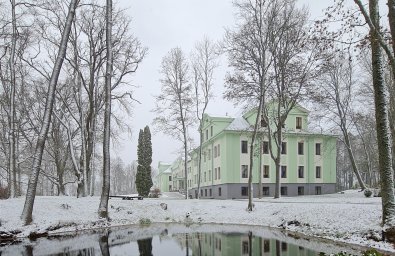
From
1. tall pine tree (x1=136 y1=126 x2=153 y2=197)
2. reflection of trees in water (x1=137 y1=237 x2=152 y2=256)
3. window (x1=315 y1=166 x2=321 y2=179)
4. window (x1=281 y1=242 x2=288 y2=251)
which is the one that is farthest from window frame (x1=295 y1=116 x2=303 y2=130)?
reflection of trees in water (x1=137 y1=237 x2=152 y2=256)

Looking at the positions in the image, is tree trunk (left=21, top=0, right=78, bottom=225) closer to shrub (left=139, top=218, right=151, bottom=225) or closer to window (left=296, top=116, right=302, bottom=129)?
shrub (left=139, top=218, right=151, bottom=225)

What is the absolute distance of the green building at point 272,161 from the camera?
4197cm

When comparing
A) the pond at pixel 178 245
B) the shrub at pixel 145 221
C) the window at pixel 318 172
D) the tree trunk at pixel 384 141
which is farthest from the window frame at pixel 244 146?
the tree trunk at pixel 384 141

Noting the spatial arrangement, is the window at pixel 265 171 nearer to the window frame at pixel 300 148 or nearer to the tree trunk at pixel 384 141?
the window frame at pixel 300 148

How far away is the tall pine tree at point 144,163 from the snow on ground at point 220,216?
83.6ft

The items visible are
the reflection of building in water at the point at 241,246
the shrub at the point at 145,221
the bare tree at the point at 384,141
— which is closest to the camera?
the reflection of building in water at the point at 241,246

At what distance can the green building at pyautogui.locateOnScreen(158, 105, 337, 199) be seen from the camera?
41969mm

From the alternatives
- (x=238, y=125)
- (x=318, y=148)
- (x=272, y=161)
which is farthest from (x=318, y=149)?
(x=238, y=125)

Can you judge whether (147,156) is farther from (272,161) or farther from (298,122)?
(298,122)

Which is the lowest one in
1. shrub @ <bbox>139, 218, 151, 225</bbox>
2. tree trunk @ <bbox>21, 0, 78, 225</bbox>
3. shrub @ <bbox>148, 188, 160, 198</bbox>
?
shrub @ <bbox>148, 188, 160, 198</bbox>

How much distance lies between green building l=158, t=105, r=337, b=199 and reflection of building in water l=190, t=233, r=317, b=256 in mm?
27741

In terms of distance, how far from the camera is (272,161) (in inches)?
1727

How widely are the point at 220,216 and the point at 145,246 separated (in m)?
10.9

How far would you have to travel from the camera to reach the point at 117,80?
81.8 ft
